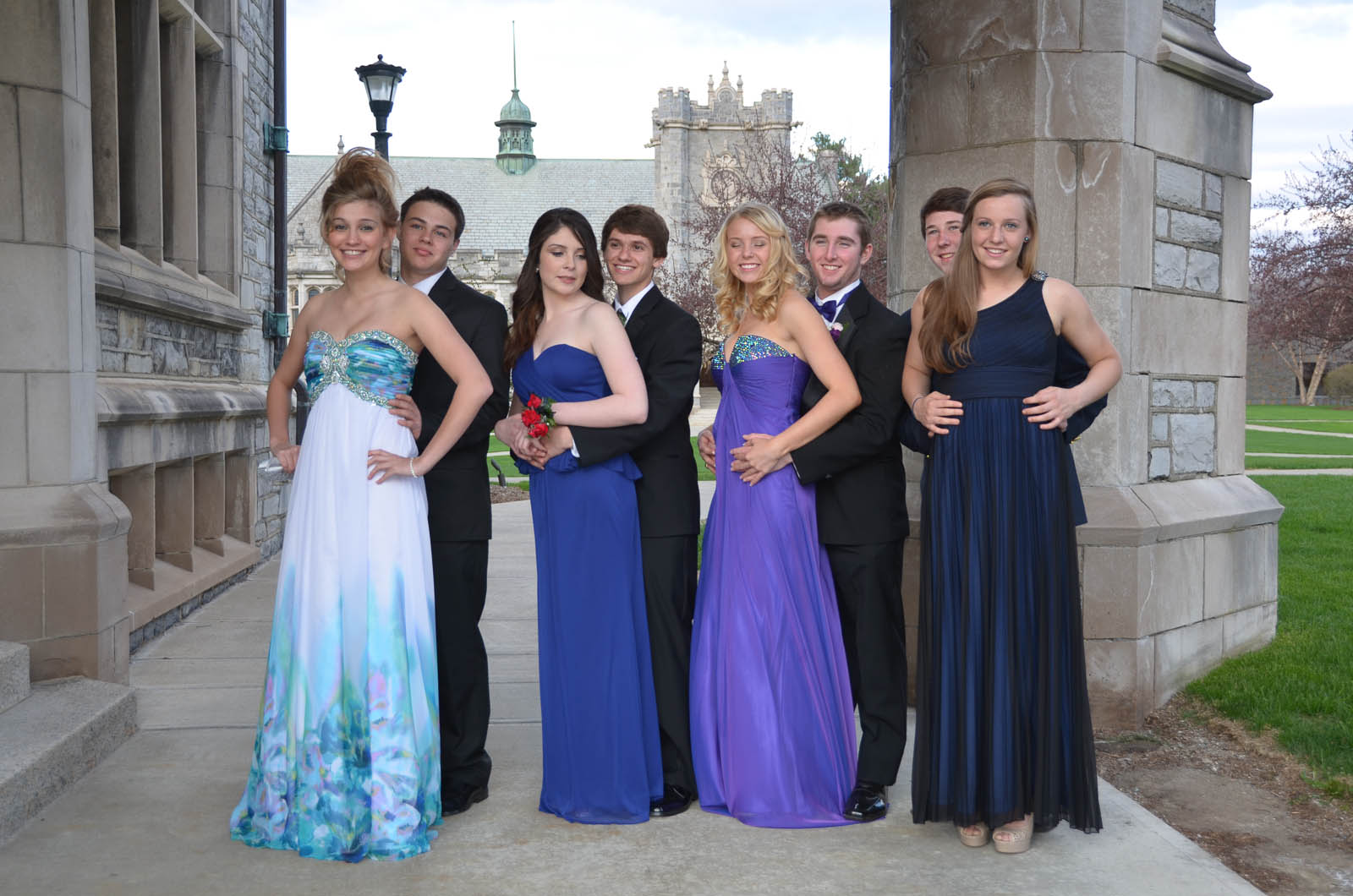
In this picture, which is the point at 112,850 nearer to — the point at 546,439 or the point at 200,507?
the point at 546,439

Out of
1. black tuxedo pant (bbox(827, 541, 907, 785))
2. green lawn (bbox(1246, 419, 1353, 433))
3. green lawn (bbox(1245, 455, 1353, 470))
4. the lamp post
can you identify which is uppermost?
the lamp post

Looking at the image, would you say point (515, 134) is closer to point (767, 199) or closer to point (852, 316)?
point (767, 199)

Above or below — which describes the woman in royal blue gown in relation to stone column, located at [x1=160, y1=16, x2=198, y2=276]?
below

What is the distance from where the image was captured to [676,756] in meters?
4.20

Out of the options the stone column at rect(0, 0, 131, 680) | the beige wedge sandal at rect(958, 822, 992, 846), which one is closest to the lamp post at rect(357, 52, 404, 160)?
the stone column at rect(0, 0, 131, 680)

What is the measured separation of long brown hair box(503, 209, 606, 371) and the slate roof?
2529 inches

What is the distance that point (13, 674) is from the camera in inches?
183

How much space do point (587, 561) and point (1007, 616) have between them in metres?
1.32

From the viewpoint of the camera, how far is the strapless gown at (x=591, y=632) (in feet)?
13.1

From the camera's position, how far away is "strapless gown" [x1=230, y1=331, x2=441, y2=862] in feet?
12.2

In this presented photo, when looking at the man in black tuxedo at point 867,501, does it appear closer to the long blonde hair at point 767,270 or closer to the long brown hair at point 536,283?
the long blonde hair at point 767,270

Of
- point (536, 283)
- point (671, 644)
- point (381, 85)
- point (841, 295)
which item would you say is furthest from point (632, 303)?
point (381, 85)

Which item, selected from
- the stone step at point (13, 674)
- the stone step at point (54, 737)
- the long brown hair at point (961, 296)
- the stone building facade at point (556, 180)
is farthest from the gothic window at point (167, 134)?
the stone building facade at point (556, 180)

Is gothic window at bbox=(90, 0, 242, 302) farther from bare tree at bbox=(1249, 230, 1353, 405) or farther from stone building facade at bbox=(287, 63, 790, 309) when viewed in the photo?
stone building facade at bbox=(287, 63, 790, 309)
